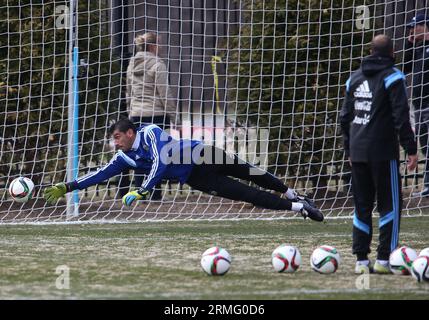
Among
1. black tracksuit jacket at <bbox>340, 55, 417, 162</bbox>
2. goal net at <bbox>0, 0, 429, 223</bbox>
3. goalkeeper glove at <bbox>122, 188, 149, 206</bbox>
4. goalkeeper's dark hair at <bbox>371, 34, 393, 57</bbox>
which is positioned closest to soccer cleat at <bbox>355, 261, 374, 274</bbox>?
black tracksuit jacket at <bbox>340, 55, 417, 162</bbox>

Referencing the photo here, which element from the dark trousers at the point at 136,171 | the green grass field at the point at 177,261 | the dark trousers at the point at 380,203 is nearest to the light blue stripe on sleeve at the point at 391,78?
the dark trousers at the point at 380,203

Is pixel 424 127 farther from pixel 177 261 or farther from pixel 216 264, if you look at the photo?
pixel 216 264

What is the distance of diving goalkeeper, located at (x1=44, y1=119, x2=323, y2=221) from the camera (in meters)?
10.6

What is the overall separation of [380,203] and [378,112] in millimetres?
716

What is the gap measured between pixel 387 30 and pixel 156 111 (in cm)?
338

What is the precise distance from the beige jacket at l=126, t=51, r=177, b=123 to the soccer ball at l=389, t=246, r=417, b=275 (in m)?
6.39

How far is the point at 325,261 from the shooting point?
7828 mm

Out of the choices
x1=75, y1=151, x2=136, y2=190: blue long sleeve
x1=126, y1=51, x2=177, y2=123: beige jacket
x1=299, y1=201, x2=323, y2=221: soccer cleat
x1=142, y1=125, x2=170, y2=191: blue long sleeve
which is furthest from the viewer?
x1=126, y1=51, x2=177, y2=123: beige jacket

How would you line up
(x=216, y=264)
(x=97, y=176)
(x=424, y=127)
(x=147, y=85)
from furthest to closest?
1. (x=424, y=127)
2. (x=147, y=85)
3. (x=97, y=176)
4. (x=216, y=264)

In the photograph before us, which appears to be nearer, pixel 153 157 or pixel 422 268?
pixel 422 268

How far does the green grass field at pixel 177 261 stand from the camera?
693cm

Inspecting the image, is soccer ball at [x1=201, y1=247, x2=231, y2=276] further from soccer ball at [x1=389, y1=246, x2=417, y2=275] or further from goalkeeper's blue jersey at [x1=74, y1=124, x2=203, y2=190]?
goalkeeper's blue jersey at [x1=74, y1=124, x2=203, y2=190]

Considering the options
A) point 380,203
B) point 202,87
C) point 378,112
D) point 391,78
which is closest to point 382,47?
point 391,78

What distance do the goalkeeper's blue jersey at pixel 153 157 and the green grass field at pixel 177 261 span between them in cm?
64
